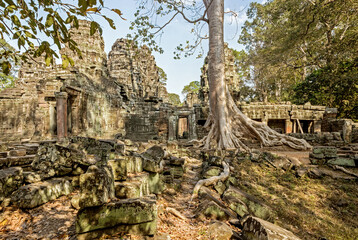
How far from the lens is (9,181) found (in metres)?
2.26

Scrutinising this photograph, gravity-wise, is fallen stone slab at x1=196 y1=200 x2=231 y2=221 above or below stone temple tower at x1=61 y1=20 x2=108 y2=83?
below

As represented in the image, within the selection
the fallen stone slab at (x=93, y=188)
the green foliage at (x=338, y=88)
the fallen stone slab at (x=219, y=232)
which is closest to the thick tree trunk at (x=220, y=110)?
the fallen stone slab at (x=219, y=232)

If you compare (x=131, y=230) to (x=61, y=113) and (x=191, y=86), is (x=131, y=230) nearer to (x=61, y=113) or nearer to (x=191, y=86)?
(x=61, y=113)

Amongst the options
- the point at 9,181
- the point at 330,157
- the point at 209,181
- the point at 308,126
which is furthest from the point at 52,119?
the point at 308,126

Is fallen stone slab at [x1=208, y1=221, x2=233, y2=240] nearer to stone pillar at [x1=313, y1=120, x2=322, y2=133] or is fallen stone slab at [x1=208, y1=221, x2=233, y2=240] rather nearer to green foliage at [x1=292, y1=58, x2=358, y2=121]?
stone pillar at [x1=313, y1=120, x2=322, y2=133]

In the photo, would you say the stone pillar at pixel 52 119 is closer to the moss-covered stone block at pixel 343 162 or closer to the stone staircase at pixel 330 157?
the stone staircase at pixel 330 157

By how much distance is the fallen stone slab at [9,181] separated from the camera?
2150 millimetres

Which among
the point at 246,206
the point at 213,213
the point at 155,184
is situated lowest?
the point at 246,206

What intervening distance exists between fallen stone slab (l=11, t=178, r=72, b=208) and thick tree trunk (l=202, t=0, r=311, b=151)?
5.74 m

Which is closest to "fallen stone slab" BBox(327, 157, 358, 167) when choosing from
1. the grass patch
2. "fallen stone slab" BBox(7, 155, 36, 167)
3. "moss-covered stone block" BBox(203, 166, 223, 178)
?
the grass patch

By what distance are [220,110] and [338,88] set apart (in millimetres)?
12779

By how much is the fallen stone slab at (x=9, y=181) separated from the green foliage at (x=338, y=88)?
18.0 meters

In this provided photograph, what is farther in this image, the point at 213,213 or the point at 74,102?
the point at 74,102

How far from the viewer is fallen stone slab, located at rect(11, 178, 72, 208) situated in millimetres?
2045
